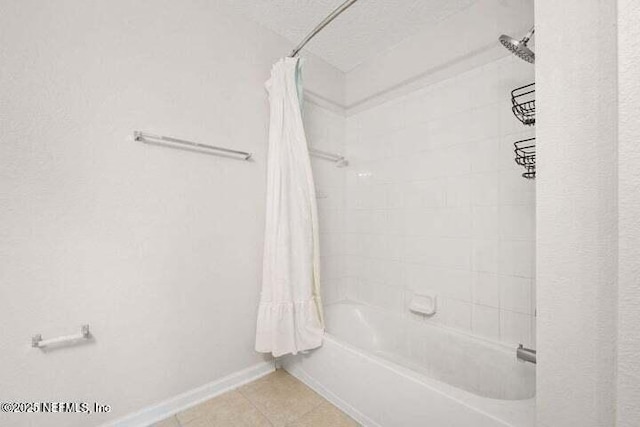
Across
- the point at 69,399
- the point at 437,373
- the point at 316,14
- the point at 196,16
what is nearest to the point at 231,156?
the point at 196,16

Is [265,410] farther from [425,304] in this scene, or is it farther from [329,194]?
[329,194]

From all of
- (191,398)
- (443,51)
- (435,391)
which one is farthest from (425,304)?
(443,51)

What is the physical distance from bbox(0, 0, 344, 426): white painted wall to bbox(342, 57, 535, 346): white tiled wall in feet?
2.48

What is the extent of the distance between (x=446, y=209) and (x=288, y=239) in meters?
0.97

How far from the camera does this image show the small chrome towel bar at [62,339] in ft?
3.11

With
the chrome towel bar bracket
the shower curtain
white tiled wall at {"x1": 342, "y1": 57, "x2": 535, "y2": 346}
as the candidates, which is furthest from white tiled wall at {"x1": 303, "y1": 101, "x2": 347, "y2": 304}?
the chrome towel bar bracket

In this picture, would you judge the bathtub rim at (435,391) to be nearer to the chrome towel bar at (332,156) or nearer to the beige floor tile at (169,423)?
the beige floor tile at (169,423)

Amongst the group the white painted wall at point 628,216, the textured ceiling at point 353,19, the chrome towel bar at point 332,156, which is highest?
the textured ceiling at point 353,19

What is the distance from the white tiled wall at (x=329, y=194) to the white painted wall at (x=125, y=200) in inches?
18.6

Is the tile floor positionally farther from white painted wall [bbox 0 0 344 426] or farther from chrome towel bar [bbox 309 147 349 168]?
chrome towel bar [bbox 309 147 349 168]

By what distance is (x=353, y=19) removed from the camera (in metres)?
1.55

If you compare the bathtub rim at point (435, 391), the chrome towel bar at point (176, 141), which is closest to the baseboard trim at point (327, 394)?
the bathtub rim at point (435, 391)

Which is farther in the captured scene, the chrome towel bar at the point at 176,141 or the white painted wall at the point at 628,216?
the chrome towel bar at the point at 176,141

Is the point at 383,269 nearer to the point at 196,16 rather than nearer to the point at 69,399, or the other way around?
the point at 69,399
